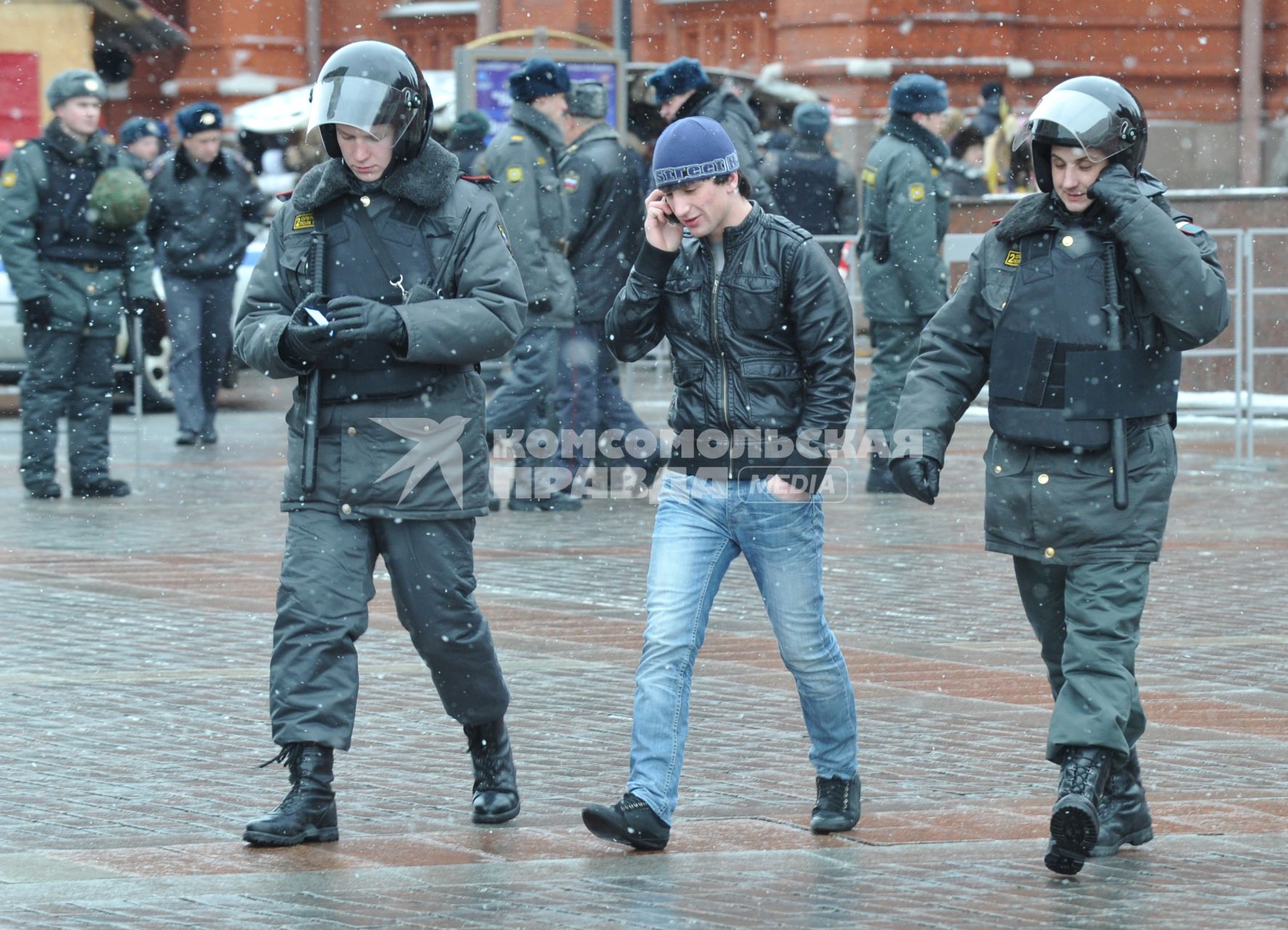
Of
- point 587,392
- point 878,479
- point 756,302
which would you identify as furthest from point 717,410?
point 878,479

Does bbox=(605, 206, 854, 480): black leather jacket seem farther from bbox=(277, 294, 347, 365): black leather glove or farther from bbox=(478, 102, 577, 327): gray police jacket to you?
bbox=(478, 102, 577, 327): gray police jacket

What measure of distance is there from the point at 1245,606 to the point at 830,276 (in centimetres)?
409

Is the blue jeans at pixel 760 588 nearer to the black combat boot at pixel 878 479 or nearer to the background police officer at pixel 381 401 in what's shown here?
the background police officer at pixel 381 401

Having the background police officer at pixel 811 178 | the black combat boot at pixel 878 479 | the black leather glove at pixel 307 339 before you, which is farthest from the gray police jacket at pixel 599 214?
the black leather glove at pixel 307 339

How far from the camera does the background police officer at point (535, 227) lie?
11773 millimetres

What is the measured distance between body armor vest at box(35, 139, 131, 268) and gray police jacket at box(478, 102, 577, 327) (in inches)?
88.4

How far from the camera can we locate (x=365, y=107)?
18.2ft

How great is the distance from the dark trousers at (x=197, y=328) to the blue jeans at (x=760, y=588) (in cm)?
1017

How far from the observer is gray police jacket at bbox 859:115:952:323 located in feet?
40.9

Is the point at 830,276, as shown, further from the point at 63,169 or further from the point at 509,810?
the point at 63,169

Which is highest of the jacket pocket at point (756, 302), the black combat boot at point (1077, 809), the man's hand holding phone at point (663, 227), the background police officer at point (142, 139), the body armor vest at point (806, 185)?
the background police officer at point (142, 139)

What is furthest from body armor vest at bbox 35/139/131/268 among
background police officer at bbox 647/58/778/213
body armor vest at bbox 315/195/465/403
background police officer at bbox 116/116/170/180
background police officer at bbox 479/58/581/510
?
background police officer at bbox 116/116/170/180

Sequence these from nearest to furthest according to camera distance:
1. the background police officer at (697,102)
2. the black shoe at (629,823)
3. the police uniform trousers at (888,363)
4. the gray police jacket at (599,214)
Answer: the black shoe at (629,823) < the background police officer at (697,102) < the gray police jacket at (599,214) < the police uniform trousers at (888,363)

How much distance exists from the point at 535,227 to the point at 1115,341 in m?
6.78
